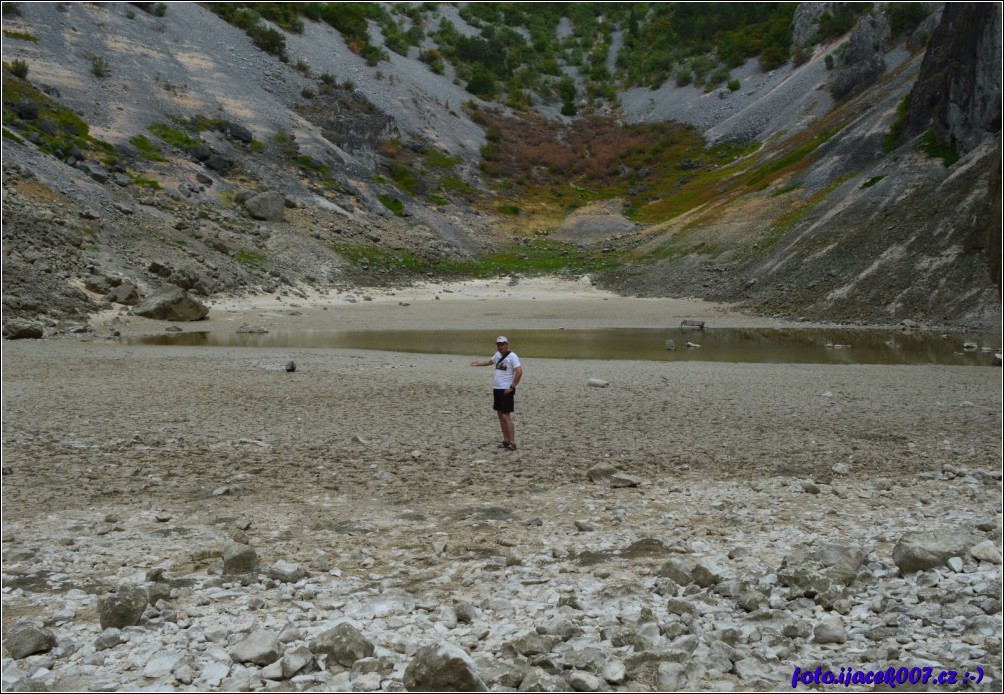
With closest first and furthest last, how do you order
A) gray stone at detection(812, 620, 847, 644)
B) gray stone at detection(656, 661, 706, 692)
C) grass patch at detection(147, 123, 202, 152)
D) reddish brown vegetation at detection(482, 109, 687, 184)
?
gray stone at detection(656, 661, 706, 692), gray stone at detection(812, 620, 847, 644), grass patch at detection(147, 123, 202, 152), reddish brown vegetation at detection(482, 109, 687, 184)

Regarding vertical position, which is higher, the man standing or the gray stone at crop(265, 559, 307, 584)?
the man standing

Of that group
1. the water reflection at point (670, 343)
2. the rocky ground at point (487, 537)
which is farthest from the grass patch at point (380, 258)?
the rocky ground at point (487, 537)

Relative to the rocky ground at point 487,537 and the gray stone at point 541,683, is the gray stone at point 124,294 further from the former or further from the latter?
the gray stone at point 541,683

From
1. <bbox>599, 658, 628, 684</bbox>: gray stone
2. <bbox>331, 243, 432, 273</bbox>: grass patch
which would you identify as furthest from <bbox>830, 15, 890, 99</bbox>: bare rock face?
<bbox>599, 658, 628, 684</bbox>: gray stone

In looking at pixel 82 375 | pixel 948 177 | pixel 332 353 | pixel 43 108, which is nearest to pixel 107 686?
pixel 82 375

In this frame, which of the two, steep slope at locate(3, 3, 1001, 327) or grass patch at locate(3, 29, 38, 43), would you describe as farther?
grass patch at locate(3, 29, 38, 43)

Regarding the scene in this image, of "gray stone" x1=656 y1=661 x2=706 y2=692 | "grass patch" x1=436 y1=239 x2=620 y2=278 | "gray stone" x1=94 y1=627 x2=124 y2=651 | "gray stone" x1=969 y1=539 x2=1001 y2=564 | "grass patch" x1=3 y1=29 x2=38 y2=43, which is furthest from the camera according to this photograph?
"grass patch" x1=3 y1=29 x2=38 y2=43

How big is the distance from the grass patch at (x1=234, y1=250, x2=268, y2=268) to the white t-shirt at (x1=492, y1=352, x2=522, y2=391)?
1336 inches

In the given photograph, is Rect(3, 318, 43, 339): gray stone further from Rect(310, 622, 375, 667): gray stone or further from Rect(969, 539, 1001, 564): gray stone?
Rect(969, 539, 1001, 564): gray stone

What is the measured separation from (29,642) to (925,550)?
22.2ft

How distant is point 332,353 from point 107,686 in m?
18.7

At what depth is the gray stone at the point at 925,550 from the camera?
6207 mm

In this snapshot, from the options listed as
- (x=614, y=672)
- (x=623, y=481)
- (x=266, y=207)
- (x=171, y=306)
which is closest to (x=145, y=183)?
(x=266, y=207)

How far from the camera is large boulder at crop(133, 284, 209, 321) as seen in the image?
30689 mm
